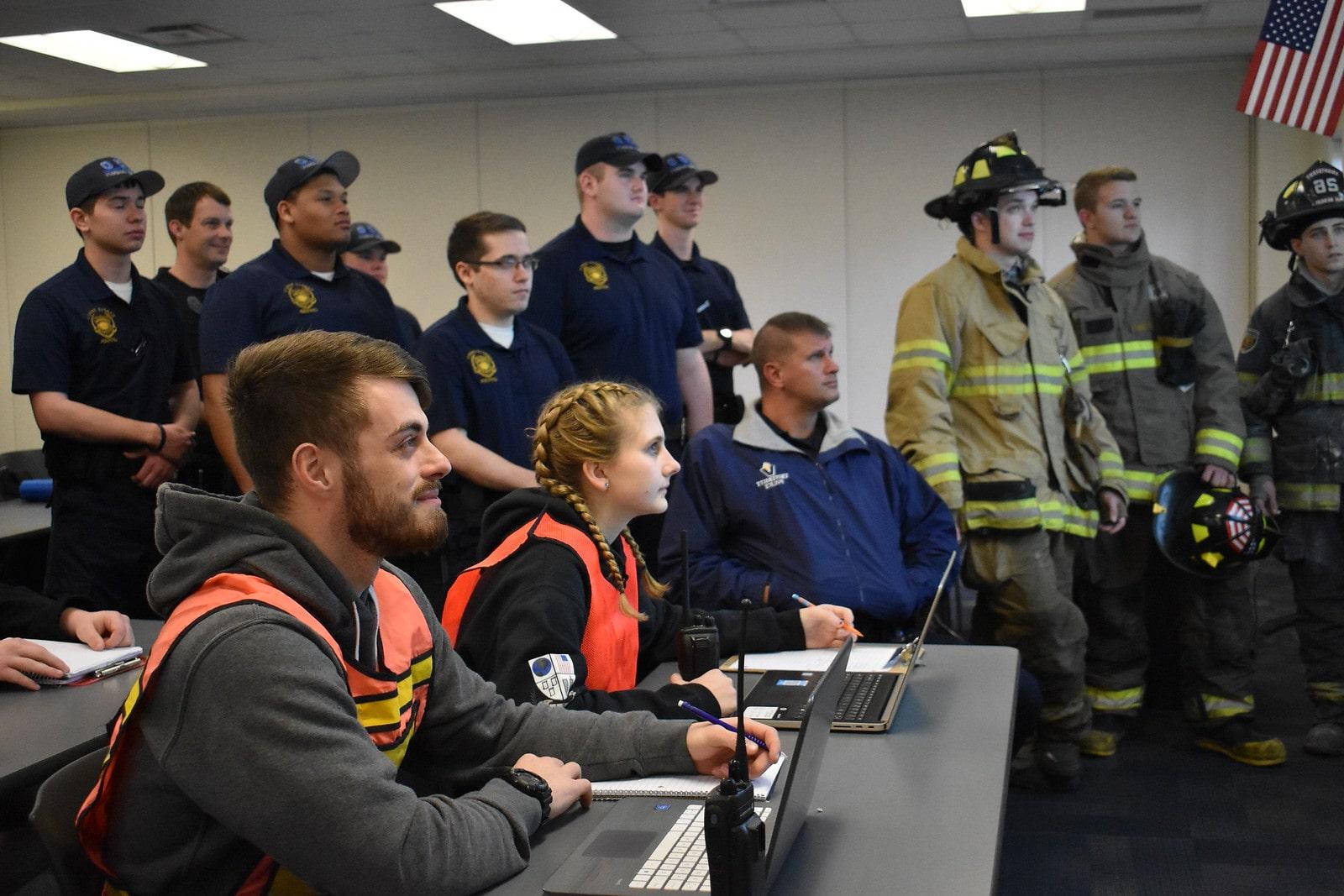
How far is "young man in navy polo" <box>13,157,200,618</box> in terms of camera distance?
3498 mm

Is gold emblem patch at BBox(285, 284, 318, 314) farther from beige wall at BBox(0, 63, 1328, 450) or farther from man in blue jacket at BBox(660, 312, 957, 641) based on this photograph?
beige wall at BBox(0, 63, 1328, 450)

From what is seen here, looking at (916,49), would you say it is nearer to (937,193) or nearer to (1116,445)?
(937,193)

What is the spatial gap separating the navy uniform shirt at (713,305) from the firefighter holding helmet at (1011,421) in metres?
1.15

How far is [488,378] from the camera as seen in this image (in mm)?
3535

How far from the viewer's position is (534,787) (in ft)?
Result: 4.99

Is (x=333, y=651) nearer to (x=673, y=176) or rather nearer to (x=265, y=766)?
(x=265, y=766)

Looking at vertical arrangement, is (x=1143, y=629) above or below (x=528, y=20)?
below

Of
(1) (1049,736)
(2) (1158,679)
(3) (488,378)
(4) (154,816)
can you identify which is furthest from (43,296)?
(2) (1158,679)

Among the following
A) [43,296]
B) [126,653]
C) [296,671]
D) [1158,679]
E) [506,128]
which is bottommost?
[1158,679]

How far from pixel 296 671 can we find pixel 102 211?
2847mm

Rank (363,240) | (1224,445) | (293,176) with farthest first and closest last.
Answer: (363,240) → (1224,445) → (293,176)

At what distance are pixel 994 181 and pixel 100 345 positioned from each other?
2.63m

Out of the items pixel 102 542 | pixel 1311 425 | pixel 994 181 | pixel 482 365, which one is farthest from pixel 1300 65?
pixel 102 542

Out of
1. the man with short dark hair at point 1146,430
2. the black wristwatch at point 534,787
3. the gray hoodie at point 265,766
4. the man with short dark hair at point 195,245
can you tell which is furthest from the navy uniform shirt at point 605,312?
the gray hoodie at point 265,766
